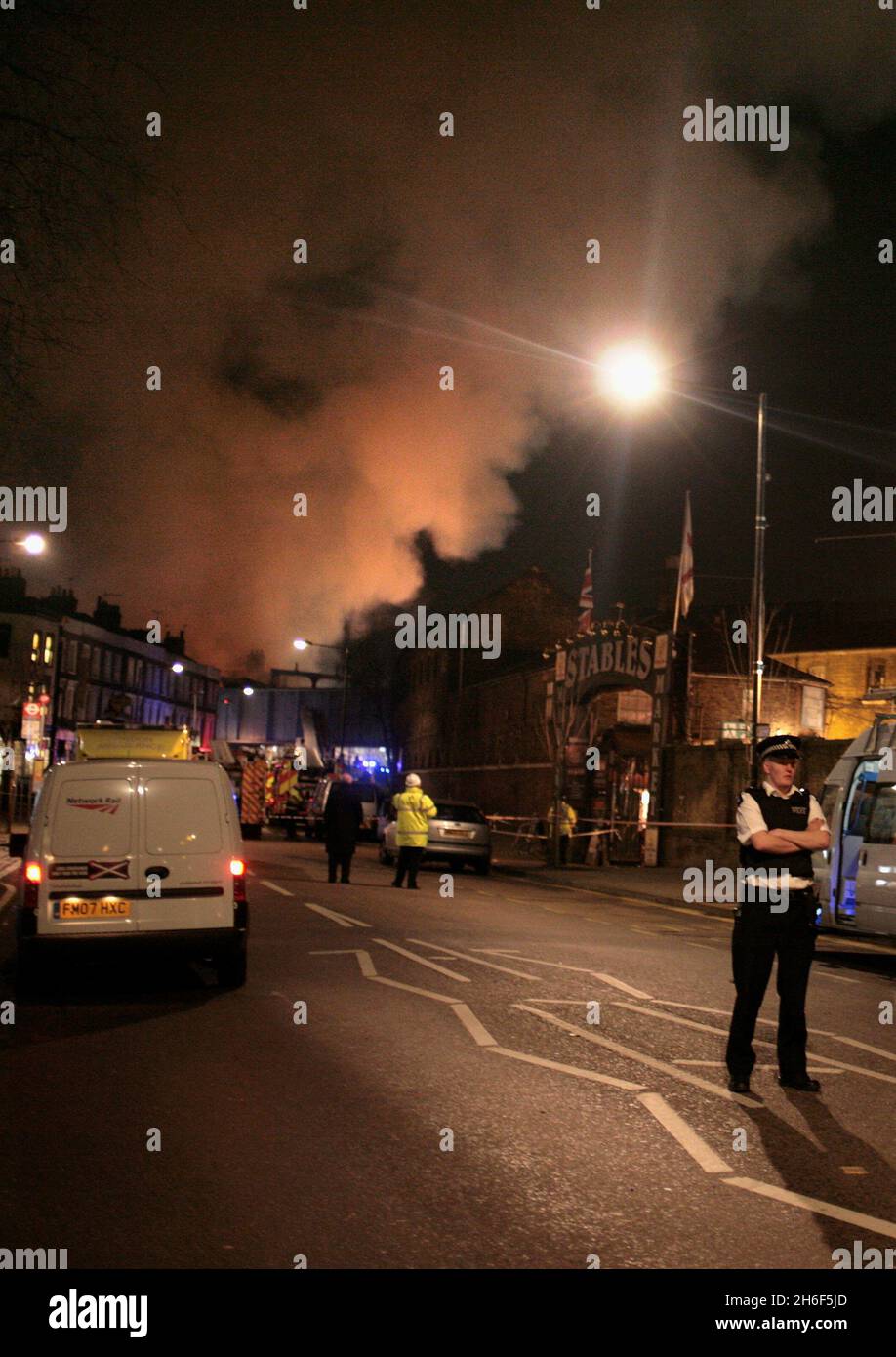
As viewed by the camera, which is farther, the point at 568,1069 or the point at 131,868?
the point at 131,868

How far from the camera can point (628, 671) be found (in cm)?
3259

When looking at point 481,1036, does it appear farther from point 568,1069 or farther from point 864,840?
point 864,840

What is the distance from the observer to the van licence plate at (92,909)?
404 inches

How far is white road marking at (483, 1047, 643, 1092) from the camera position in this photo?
7504 millimetres

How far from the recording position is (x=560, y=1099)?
23.3ft

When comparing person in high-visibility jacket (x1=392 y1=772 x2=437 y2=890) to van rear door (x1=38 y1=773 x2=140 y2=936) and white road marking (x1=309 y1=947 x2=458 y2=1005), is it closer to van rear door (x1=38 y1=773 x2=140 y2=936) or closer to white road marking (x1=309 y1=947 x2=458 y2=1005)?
white road marking (x1=309 y1=947 x2=458 y2=1005)

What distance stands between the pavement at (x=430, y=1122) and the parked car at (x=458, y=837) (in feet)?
50.8

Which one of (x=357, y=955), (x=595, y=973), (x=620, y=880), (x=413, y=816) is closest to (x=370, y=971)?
(x=357, y=955)

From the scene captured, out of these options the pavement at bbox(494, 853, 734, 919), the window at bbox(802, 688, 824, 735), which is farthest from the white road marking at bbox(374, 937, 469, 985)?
the window at bbox(802, 688, 824, 735)

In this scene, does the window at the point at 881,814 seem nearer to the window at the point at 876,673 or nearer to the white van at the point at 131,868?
the white van at the point at 131,868

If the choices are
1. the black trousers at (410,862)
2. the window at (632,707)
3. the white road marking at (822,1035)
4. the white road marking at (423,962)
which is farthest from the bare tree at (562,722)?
the white road marking at (822,1035)
